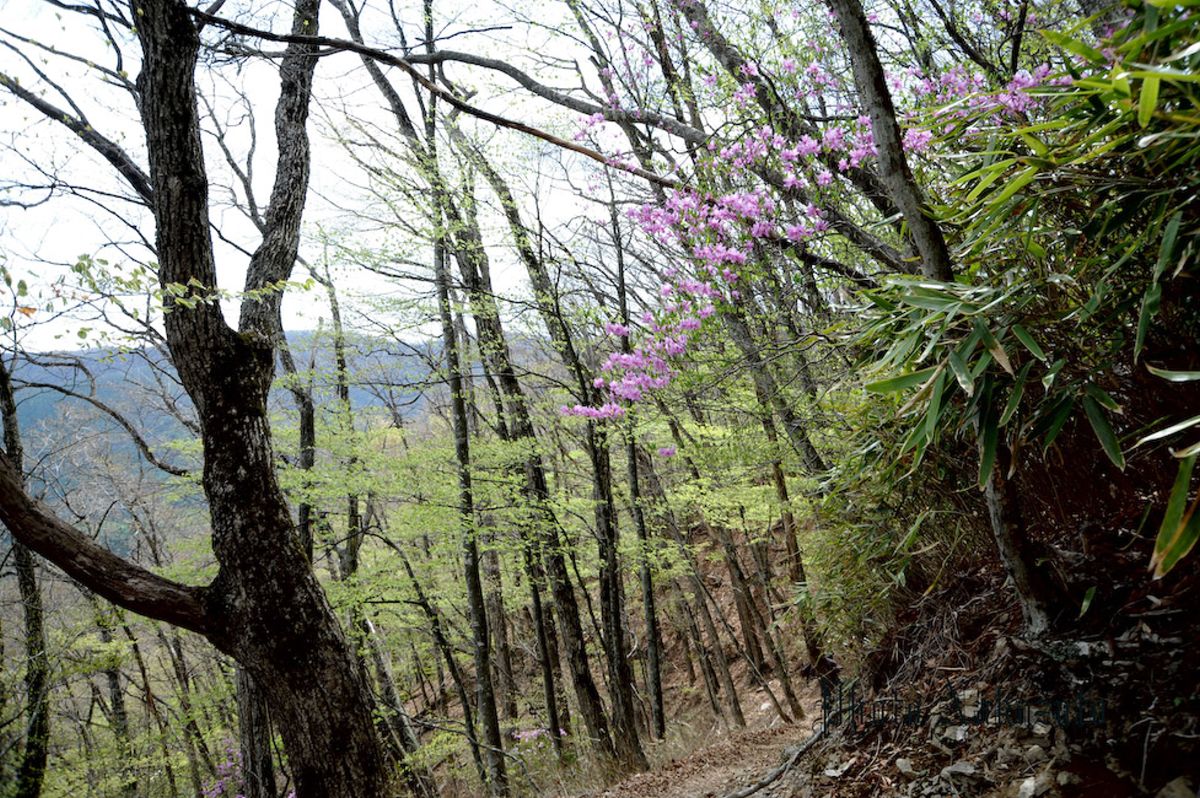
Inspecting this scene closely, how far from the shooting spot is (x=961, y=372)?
148 centimetres

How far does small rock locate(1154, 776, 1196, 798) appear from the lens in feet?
Answer: 4.47

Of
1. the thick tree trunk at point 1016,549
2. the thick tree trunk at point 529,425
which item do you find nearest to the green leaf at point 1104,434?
the thick tree trunk at point 1016,549

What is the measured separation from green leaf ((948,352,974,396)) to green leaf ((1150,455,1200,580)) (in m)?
0.42

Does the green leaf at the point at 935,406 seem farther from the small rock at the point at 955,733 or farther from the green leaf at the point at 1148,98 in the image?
the small rock at the point at 955,733

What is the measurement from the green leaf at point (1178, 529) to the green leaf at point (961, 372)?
0.42 m

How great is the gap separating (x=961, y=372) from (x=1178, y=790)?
3.27ft

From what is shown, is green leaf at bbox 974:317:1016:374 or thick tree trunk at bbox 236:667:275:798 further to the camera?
thick tree trunk at bbox 236:667:275:798

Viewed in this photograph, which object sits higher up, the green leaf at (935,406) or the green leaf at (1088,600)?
the green leaf at (935,406)

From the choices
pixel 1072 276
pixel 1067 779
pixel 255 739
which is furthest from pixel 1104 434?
pixel 255 739

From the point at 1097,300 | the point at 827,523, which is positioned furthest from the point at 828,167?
the point at 1097,300

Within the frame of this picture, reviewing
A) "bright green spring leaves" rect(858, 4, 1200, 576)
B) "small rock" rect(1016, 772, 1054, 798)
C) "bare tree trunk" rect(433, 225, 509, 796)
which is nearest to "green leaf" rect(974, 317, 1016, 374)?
"bright green spring leaves" rect(858, 4, 1200, 576)

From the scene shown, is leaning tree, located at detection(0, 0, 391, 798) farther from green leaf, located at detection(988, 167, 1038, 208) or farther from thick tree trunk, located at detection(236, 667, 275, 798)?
green leaf, located at detection(988, 167, 1038, 208)

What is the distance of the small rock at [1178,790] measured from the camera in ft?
4.47

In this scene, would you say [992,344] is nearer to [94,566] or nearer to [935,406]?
[935,406]
